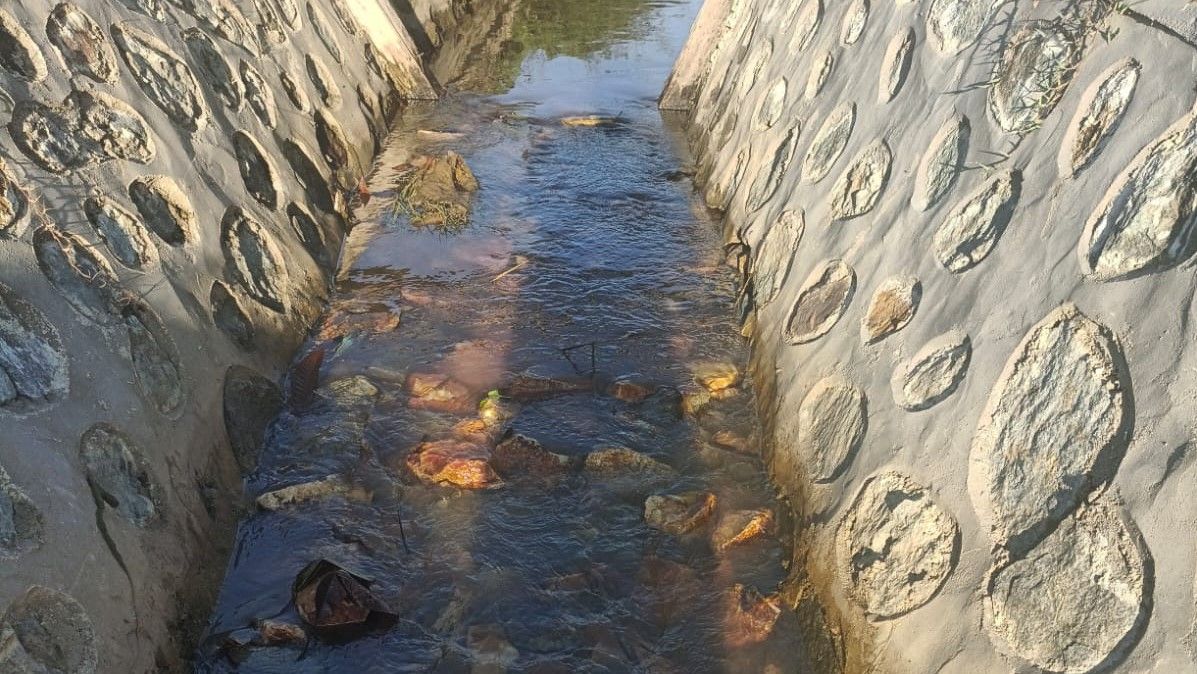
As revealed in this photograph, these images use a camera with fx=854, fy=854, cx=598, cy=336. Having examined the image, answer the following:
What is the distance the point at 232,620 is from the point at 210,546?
1.30 ft

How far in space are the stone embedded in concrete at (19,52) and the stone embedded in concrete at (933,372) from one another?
14.7ft

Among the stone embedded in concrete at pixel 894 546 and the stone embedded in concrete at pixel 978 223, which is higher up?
the stone embedded in concrete at pixel 978 223

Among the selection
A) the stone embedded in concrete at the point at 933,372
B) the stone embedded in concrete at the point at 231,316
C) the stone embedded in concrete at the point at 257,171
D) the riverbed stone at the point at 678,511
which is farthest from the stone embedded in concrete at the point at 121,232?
the stone embedded in concrete at the point at 933,372

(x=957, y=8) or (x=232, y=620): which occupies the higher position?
(x=957, y=8)

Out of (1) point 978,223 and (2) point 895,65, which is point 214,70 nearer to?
(2) point 895,65

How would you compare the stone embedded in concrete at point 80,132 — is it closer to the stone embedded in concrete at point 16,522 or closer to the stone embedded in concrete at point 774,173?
the stone embedded in concrete at point 16,522

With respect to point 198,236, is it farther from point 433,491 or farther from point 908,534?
point 908,534

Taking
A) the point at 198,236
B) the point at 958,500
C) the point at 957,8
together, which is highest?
the point at 957,8

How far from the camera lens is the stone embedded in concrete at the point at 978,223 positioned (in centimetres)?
337

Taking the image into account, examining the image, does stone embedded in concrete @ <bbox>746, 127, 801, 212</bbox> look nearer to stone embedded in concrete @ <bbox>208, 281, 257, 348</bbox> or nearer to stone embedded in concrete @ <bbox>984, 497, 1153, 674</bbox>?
stone embedded in concrete @ <bbox>208, 281, 257, 348</bbox>

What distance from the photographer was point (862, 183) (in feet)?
Result: 15.7

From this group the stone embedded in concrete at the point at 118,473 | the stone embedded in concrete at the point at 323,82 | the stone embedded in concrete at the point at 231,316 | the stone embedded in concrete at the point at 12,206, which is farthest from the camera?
the stone embedded in concrete at the point at 323,82

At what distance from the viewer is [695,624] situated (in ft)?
13.0

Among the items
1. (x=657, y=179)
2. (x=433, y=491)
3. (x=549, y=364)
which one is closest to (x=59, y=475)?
(x=433, y=491)
